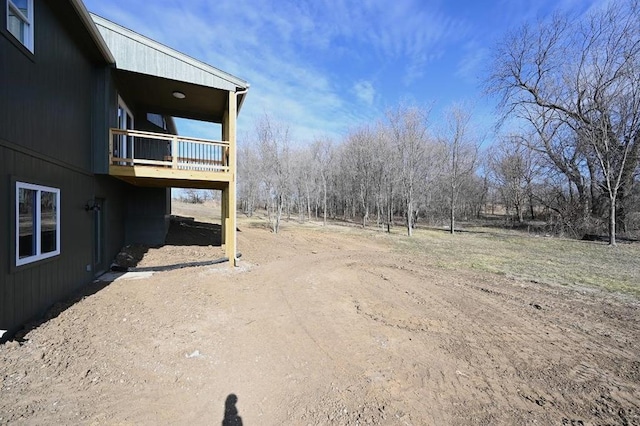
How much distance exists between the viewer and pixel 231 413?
2699 millimetres

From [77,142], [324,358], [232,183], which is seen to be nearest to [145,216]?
[232,183]

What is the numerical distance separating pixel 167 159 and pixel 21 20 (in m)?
6.78

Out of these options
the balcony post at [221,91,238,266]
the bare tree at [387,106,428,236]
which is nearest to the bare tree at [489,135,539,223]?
the bare tree at [387,106,428,236]

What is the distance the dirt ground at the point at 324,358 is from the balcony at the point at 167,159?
8.77 ft

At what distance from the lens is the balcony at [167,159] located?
7.38 m

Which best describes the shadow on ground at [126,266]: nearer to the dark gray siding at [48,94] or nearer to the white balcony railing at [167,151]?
the dark gray siding at [48,94]

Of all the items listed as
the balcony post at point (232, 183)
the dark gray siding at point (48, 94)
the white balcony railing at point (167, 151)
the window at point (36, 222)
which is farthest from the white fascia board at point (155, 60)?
the window at point (36, 222)

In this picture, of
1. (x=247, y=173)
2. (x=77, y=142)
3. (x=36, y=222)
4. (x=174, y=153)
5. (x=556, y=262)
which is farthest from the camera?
(x=247, y=173)

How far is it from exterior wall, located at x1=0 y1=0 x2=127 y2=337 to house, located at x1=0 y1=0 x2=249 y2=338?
2cm

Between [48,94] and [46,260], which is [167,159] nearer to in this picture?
[48,94]

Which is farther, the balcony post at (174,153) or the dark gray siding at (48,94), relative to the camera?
the balcony post at (174,153)

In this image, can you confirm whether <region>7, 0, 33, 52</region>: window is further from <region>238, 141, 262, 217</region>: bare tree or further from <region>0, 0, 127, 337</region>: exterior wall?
<region>238, 141, 262, 217</region>: bare tree

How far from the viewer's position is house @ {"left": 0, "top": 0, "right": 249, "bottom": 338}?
4.04 meters

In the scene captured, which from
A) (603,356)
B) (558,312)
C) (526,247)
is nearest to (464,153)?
(526,247)
